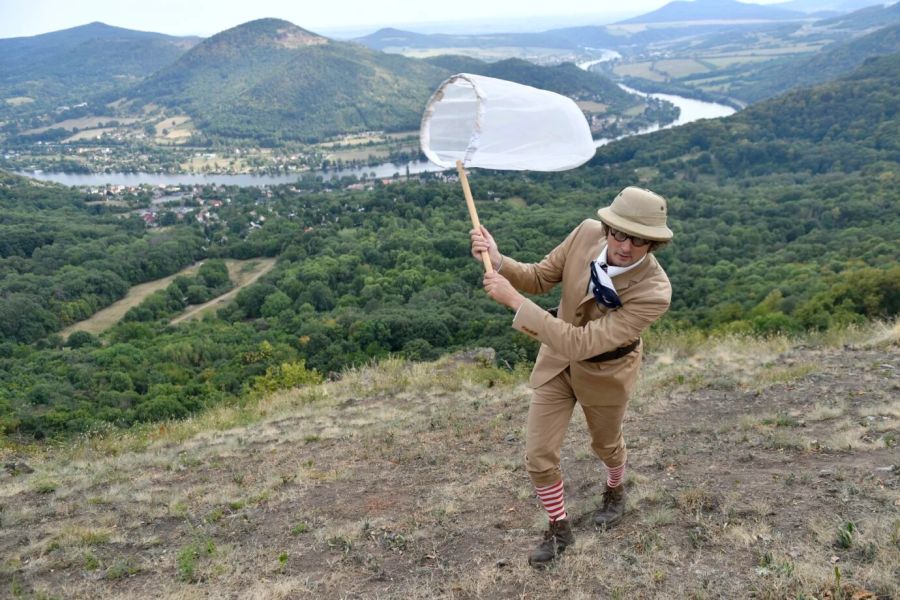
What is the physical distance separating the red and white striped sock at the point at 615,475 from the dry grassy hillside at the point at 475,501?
0.22m

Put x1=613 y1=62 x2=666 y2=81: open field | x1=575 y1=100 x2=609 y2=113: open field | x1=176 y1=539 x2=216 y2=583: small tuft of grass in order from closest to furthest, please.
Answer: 1. x1=176 y1=539 x2=216 y2=583: small tuft of grass
2. x1=575 y1=100 x2=609 y2=113: open field
3. x1=613 y1=62 x2=666 y2=81: open field

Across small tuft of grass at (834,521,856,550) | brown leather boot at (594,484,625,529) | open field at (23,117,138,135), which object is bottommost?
brown leather boot at (594,484,625,529)

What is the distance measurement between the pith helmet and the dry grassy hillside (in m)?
1.51

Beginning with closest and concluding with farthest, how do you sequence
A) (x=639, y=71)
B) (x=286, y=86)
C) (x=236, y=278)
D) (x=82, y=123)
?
(x=236, y=278)
(x=286, y=86)
(x=82, y=123)
(x=639, y=71)

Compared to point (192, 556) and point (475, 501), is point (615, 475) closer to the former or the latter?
point (475, 501)

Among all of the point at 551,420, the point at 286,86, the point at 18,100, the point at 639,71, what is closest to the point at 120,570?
the point at 551,420

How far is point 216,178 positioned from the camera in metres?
93.6

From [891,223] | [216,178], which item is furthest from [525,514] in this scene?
[216,178]

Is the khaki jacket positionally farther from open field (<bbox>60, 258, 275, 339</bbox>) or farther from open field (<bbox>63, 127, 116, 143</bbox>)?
open field (<bbox>63, 127, 116, 143</bbox>)

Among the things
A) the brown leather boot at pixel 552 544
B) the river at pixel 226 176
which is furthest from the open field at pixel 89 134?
the brown leather boot at pixel 552 544

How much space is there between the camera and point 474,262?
40125mm

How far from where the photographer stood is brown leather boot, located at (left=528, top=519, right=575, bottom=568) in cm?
293

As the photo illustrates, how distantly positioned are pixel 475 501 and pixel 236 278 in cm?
4866

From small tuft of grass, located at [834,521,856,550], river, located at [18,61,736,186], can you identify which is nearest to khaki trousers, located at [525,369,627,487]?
small tuft of grass, located at [834,521,856,550]
